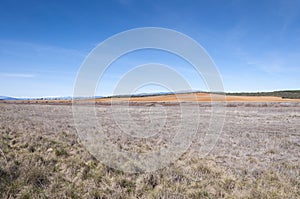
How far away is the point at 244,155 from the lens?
8.50 meters

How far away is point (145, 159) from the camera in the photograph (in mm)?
7578

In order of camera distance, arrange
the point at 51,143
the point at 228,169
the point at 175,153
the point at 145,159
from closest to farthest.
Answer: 1. the point at 228,169
2. the point at 145,159
3. the point at 175,153
4. the point at 51,143

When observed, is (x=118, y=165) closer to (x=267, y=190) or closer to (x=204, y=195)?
(x=204, y=195)

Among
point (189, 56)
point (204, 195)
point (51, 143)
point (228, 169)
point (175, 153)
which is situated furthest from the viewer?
point (189, 56)

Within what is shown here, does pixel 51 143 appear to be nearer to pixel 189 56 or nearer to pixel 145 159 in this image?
pixel 145 159

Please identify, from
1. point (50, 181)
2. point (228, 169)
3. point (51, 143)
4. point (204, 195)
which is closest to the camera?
point (204, 195)

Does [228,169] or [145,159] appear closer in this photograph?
[228,169]

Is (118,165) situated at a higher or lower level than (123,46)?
lower

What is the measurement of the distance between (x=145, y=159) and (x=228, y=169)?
2783 mm

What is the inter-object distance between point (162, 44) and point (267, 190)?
7.58m

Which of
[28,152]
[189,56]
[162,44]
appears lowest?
[28,152]

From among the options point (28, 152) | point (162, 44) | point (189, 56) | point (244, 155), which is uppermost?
point (162, 44)

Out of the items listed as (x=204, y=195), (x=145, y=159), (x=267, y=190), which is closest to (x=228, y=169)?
(x=267, y=190)

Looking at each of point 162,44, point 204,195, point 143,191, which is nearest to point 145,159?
point 143,191
